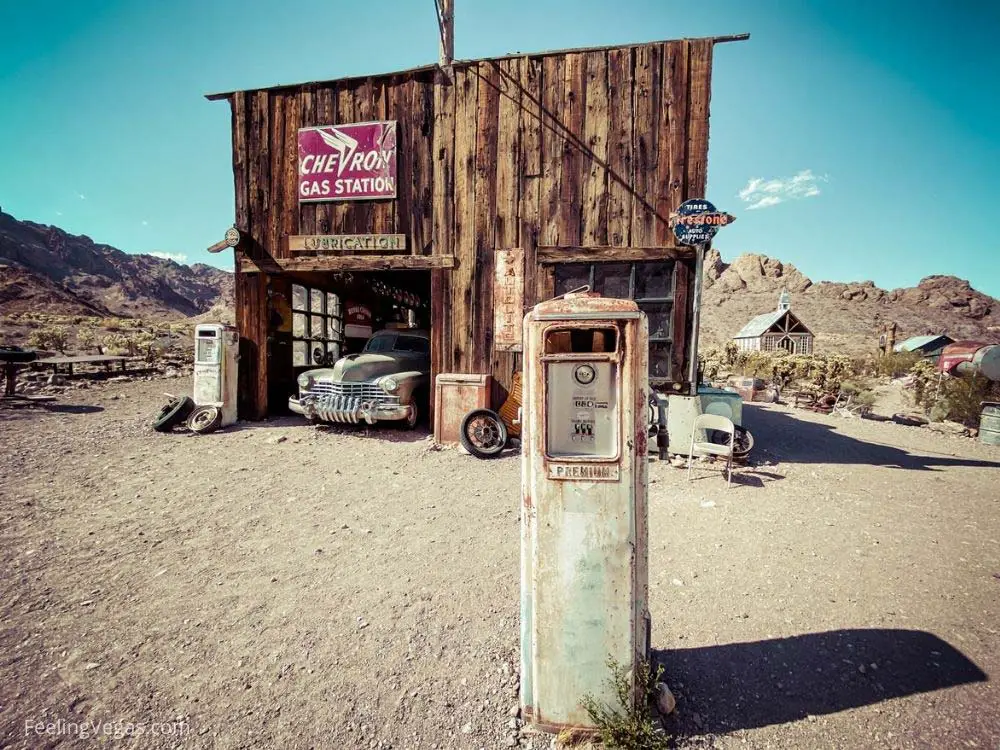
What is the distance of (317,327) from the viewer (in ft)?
33.9

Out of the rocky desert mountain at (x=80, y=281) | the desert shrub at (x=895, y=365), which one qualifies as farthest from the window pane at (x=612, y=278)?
Result: the rocky desert mountain at (x=80, y=281)

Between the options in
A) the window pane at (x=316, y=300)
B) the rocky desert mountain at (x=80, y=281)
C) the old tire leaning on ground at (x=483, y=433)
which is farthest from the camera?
the rocky desert mountain at (x=80, y=281)

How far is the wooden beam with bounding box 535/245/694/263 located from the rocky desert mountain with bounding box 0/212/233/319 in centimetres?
5807

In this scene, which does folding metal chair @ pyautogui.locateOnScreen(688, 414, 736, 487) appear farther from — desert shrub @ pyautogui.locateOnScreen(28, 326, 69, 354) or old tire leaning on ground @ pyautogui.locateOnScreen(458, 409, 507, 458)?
desert shrub @ pyautogui.locateOnScreen(28, 326, 69, 354)

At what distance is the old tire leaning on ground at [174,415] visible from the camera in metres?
6.89

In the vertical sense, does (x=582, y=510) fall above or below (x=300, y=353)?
below

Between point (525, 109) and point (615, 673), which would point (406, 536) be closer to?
point (615, 673)

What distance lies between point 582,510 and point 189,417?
313 inches

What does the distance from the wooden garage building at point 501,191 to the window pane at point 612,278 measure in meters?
0.02

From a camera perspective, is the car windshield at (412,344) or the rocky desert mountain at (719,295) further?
the rocky desert mountain at (719,295)

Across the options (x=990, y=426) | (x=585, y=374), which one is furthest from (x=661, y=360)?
(x=990, y=426)

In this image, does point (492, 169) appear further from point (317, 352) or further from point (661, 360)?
point (317, 352)

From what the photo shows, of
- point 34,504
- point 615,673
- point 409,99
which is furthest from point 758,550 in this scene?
point 409,99

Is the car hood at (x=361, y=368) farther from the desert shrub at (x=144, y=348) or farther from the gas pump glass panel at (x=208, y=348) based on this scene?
the desert shrub at (x=144, y=348)
